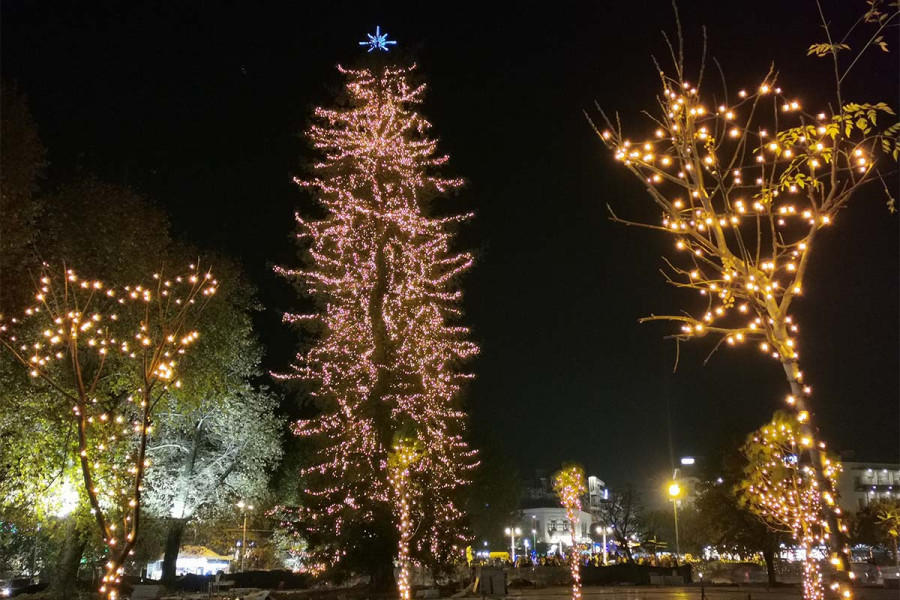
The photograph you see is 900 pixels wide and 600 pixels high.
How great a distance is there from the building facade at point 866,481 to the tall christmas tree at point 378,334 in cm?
6581

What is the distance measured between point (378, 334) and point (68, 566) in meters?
12.2

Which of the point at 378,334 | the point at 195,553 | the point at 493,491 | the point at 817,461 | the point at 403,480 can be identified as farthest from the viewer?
the point at 493,491

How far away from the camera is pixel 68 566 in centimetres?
2353

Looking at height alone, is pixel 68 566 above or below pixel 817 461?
below

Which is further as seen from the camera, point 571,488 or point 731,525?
point 731,525

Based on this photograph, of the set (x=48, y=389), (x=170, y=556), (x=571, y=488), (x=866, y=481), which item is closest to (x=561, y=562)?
(x=571, y=488)

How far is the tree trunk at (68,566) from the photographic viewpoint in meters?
22.8

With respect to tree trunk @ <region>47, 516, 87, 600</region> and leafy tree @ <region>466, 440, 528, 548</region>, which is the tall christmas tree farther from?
leafy tree @ <region>466, 440, 528, 548</region>

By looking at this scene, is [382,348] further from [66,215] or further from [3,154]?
[3,154]

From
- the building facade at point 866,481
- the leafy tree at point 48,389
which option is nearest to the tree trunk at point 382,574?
the leafy tree at point 48,389

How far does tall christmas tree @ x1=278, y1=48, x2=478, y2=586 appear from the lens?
79.0 feet

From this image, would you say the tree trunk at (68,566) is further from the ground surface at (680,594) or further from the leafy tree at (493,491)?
the leafy tree at (493,491)

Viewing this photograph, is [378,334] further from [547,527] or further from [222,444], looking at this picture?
[547,527]

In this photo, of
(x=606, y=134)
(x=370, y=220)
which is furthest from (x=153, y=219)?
(x=606, y=134)
